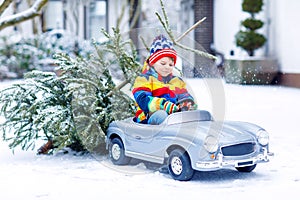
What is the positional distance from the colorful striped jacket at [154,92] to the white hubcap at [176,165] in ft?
1.79

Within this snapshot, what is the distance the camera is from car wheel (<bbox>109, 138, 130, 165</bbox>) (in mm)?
6039

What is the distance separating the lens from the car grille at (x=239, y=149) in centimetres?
525

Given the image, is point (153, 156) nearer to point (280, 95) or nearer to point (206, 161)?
point (206, 161)

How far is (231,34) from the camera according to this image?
65.1 feet

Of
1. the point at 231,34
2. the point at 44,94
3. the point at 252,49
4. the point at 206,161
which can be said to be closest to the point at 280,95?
the point at 252,49

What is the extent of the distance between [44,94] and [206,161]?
242 centimetres

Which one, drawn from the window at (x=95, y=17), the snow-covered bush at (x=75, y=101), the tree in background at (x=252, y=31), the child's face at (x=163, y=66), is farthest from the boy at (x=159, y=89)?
the window at (x=95, y=17)

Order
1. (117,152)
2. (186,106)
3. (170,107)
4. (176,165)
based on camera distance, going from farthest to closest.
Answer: (117,152)
(186,106)
(170,107)
(176,165)

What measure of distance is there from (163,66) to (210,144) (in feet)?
3.37

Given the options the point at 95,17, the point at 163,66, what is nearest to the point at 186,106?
the point at 163,66

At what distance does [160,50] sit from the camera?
5.84m

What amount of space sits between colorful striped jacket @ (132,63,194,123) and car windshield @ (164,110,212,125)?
205mm

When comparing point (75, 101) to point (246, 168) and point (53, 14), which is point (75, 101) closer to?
point (246, 168)

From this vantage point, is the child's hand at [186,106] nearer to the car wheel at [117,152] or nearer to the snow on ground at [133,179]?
the snow on ground at [133,179]
